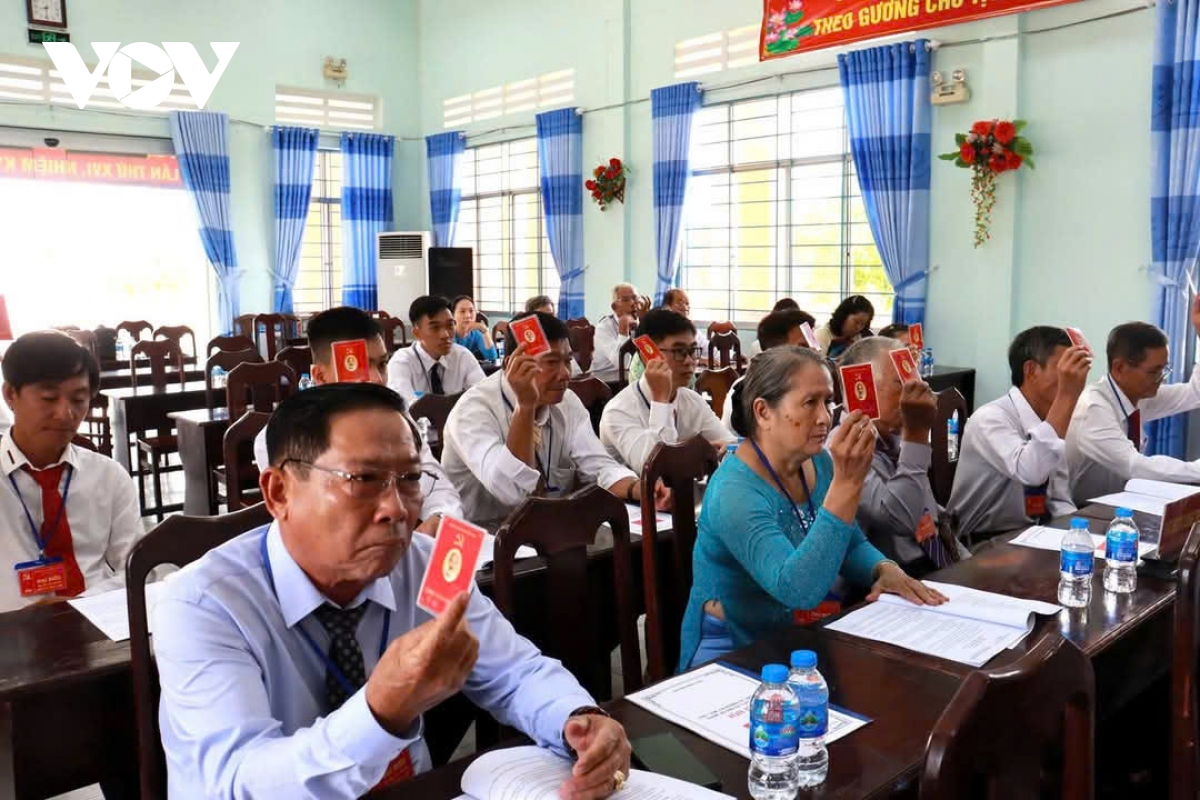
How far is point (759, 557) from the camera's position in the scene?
1887mm

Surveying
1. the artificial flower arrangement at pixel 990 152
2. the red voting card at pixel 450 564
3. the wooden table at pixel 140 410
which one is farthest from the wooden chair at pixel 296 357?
the red voting card at pixel 450 564

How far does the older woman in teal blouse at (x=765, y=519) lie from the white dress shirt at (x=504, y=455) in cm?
100

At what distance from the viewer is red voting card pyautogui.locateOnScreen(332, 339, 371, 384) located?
3051 millimetres

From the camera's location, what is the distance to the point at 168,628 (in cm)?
118

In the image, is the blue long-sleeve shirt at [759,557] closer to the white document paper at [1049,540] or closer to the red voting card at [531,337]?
the white document paper at [1049,540]

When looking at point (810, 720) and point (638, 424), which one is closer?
point (810, 720)

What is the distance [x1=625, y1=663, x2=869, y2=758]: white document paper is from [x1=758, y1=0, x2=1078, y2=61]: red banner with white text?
555cm

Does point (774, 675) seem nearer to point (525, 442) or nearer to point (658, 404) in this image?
point (525, 442)

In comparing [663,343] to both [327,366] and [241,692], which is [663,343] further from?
[241,692]

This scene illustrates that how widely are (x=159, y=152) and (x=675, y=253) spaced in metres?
5.22

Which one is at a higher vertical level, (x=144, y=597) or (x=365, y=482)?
(x=365, y=482)

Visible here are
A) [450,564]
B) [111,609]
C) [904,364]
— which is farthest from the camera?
[904,364]

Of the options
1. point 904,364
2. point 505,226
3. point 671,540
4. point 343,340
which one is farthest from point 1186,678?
point 505,226

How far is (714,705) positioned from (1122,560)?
117 cm
